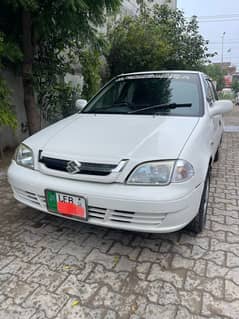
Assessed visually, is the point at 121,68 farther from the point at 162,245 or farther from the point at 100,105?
the point at 162,245

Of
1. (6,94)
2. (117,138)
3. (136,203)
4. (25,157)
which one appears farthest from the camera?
(6,94)

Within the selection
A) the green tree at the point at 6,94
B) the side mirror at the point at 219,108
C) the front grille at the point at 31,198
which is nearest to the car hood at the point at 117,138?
the front grille at the point at 31,198

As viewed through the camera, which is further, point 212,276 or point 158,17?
point 158,17

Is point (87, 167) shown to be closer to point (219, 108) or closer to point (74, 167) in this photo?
point (74, 167)

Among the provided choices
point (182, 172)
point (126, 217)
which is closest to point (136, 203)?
point (126, 217)

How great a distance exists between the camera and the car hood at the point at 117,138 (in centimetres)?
199

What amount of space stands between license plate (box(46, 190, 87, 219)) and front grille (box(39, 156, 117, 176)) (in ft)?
0.65

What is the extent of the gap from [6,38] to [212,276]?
4476 mm

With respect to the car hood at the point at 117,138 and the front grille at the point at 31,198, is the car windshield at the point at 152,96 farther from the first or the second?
the front grille at the point at 31,198

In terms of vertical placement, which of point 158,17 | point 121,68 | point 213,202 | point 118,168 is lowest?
point 213,202

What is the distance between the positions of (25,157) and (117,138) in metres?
0.86

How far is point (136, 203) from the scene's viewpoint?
1.83m

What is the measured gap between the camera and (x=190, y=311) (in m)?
1.63

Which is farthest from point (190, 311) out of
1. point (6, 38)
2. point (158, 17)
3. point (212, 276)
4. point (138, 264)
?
point (158, 17)
